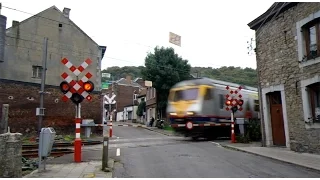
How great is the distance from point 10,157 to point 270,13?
42.8 feet

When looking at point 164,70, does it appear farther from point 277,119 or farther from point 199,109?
point 277,119

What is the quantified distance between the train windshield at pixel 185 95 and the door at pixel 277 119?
4.64 meters

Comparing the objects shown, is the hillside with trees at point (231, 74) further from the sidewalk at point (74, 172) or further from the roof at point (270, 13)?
the sidewalk at point (74, 172)

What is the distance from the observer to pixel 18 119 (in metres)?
22.3

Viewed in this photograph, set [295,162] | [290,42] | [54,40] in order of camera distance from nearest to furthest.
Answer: [295,162] → [290,42] → [54,40]

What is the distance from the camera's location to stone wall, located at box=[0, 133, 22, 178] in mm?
7545

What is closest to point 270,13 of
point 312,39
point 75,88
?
point 312,39

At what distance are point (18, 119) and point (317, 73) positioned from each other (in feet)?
62.3

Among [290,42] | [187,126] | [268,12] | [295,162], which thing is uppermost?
[268,12]

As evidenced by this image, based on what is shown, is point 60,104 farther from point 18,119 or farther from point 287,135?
point 287,135

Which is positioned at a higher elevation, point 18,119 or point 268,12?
point 268,12

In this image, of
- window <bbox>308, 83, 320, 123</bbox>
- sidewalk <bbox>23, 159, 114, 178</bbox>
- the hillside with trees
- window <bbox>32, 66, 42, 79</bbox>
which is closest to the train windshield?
window <bbox>308, 83, 320, 123</bbox>

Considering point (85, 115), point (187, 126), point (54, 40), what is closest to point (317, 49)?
point (187, 126)

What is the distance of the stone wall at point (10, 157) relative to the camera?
7.54 m
